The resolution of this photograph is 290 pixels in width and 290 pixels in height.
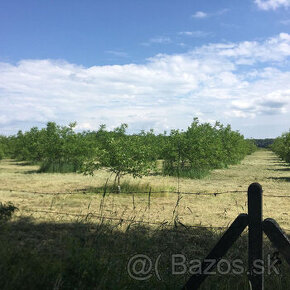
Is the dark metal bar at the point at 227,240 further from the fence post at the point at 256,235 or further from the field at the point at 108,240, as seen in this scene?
the field at the point at 108,240

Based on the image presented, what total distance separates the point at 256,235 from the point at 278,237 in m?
0.20

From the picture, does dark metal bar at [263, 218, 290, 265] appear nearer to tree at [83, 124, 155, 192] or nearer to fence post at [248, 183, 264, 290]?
fence post at [248, 183, 264, 290]

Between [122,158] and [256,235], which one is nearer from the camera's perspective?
[256,235]

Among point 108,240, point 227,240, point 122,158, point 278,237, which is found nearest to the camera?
point 278,237

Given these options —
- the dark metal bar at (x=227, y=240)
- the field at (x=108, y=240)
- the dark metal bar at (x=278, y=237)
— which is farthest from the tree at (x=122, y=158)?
the dark metal bar at (x=278, y=237)

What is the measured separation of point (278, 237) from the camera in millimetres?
3117

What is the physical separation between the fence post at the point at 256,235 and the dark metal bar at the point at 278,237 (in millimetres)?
75

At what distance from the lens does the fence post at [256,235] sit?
3.18 m

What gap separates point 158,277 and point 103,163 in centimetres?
1119

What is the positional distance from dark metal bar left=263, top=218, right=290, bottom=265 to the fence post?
75 mm

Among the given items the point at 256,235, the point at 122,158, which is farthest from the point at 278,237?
the point at 122,158

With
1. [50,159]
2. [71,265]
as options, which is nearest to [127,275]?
[71,265]

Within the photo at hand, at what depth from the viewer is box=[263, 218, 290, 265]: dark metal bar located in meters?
3.08

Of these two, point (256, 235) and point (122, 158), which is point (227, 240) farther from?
point (122, 158)
